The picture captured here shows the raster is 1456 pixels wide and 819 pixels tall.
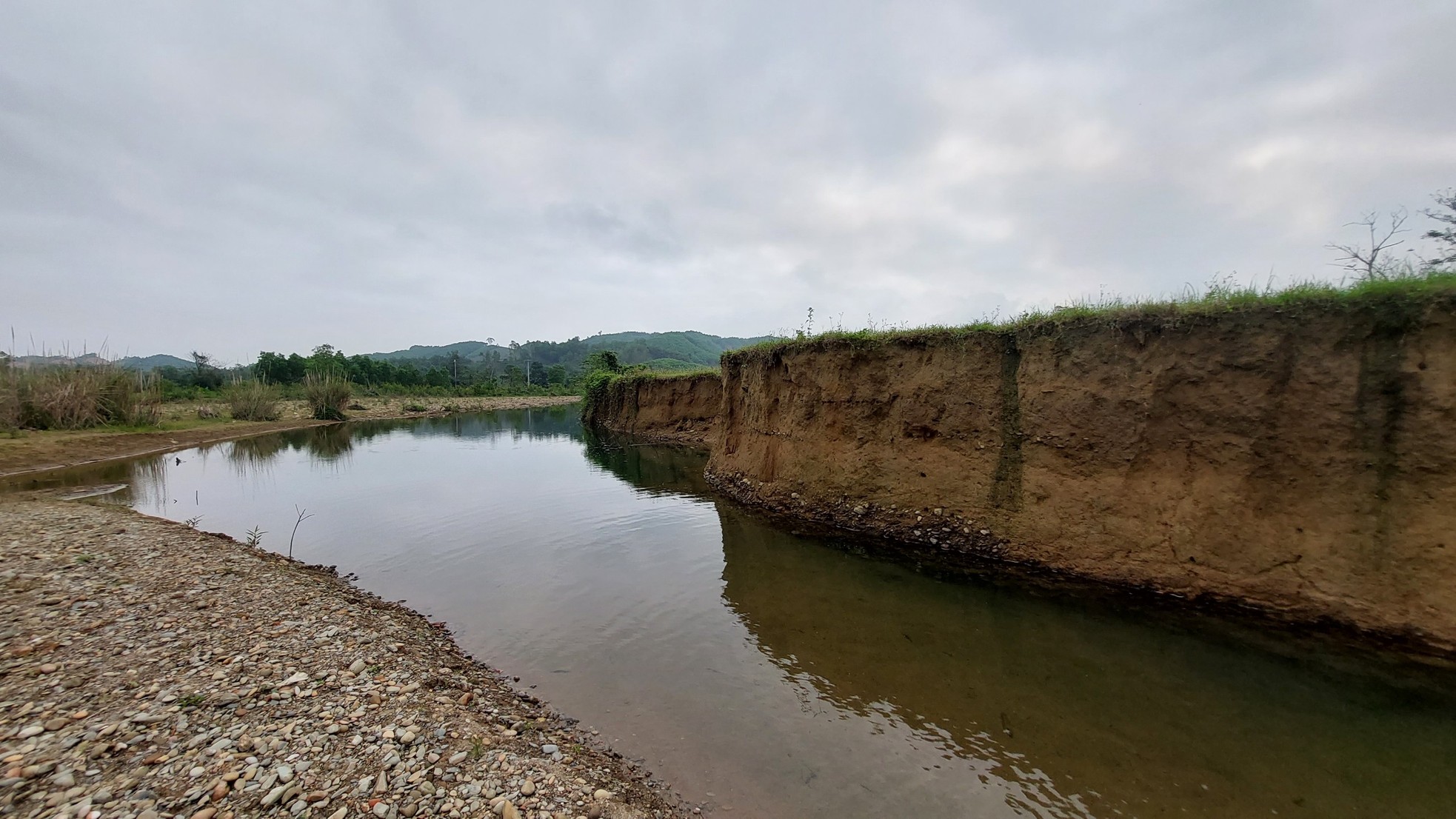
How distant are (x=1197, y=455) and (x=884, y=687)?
5.38 m

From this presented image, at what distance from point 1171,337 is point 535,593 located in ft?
31.2

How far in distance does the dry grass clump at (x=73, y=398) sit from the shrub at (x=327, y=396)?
15698 millimetres

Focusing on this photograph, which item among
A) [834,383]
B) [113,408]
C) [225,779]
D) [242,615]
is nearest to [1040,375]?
[834,383]

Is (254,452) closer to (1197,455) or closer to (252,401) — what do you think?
(252,401)

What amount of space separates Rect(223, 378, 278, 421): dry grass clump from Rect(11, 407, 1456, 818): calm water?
3121cm

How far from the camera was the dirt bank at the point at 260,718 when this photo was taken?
342 centimetres

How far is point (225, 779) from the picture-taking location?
3.46 metres

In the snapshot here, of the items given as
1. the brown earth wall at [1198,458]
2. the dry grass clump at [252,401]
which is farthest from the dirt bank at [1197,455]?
the dry grass clump at [252,401]

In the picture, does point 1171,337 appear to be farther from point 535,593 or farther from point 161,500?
point 161,500

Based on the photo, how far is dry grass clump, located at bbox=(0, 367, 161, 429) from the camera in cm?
Result: 1989

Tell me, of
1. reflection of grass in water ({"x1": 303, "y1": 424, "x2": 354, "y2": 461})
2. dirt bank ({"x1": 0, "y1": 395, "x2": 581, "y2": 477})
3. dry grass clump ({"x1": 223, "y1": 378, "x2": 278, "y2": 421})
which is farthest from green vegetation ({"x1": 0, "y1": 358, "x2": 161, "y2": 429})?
dry grass clump ({"x1": 223, "y1": 378, "x2": 278, "y2": 421})

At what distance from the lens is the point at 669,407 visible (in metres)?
29.4

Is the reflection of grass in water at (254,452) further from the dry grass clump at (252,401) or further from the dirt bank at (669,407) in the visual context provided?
the dirt bank at (669,407)

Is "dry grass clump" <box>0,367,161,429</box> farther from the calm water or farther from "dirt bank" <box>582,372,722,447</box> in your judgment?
"dirt bank" <box>582,372,722,447</box>
